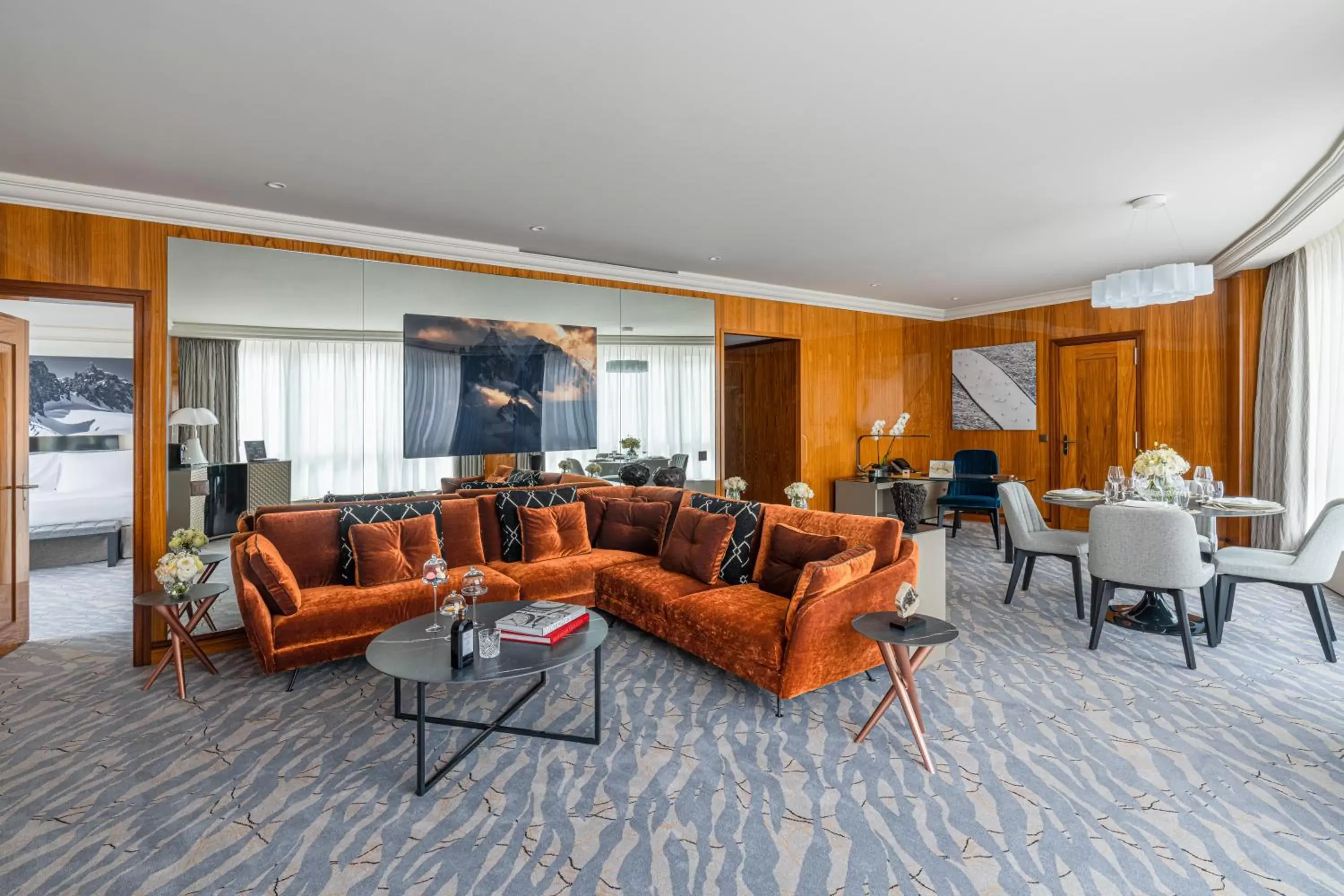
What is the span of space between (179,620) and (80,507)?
4349mm

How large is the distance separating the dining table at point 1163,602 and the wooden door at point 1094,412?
2.58m

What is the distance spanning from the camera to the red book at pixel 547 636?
272 centimetres

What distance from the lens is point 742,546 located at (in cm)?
375

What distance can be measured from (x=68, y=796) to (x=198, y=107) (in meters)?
2.73

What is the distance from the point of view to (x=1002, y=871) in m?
1.91

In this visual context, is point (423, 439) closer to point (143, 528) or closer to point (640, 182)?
point (143, 528)

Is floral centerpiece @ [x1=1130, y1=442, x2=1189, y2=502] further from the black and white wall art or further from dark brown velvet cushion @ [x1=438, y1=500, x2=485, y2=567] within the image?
dark brown velvet cushion @ [x1=438, y1=500, x2=485, y2=567]

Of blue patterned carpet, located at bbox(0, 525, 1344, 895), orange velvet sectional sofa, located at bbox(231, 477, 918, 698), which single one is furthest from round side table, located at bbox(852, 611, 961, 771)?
orange velvet sectional sofa, located at bbox(231, 477, 918, 698)

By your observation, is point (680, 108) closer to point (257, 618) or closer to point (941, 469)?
point (257, 618)

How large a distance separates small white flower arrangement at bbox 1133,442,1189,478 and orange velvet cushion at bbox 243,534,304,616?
506cm

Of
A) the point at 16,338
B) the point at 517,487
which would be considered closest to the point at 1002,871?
the point at 517,487

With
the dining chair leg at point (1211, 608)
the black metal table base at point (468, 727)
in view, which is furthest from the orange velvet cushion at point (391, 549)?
the dining chair leg at point (1211, 608)

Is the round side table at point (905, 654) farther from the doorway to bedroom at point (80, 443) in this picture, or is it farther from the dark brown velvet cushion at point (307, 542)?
the doorway to bedroom at point (80, 443)

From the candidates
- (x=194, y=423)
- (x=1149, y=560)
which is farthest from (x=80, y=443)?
(x=1149, y=560)
